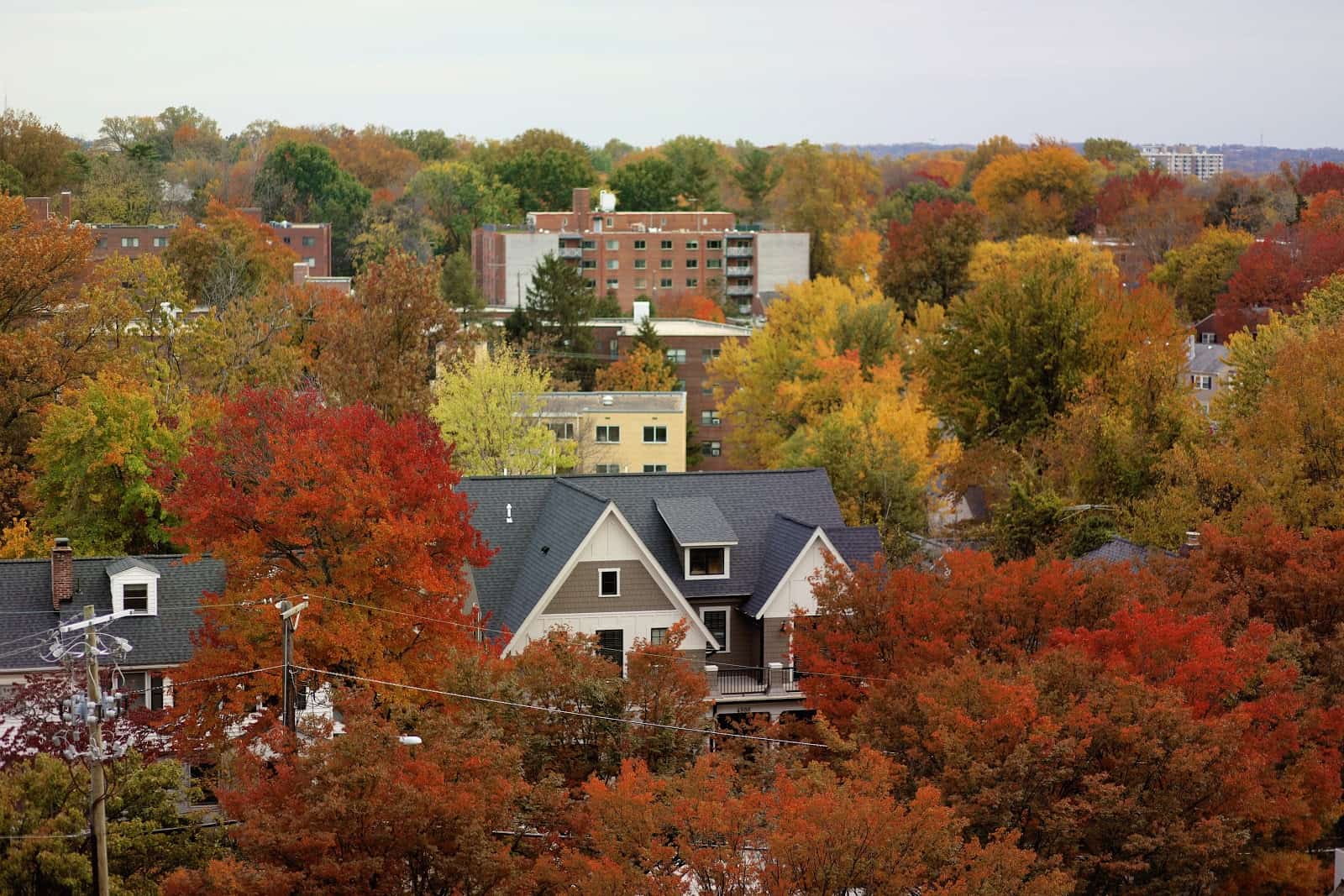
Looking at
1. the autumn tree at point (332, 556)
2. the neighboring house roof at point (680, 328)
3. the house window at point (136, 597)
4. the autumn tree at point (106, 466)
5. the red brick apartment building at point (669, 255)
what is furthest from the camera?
the red brick apartment building at point (669, 255)

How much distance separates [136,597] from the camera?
138ft

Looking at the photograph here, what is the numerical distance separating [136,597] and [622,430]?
32.9 m

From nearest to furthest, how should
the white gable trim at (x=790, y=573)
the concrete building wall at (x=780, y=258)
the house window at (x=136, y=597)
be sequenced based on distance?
1. the house window at (x=136, y=597)
2. the white gable trim at (x=790, y=573)
3. the concrete building wall at (x=780, y=258)

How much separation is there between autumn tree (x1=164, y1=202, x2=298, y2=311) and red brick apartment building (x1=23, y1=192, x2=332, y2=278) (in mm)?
4365

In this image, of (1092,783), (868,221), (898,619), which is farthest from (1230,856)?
(868,221)

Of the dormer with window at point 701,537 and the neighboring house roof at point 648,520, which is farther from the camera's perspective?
the dormer with window at point 701,537

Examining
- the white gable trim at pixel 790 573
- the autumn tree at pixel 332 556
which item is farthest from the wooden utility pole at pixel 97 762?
the white gable trim at pixel 790 573

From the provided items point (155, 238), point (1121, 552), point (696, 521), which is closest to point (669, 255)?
point (155, 238)

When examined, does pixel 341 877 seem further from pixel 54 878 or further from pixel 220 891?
pixel 54 878

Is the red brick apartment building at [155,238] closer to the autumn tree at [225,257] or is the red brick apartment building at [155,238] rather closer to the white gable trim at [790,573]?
the autumn tree at [225,257]

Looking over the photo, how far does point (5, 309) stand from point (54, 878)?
A: 41.0 meters

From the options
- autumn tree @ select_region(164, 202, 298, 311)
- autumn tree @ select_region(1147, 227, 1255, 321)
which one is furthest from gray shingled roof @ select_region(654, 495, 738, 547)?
autumn tree @ select_region(1147, 227, 1255, 321)

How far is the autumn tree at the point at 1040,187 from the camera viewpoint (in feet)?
564

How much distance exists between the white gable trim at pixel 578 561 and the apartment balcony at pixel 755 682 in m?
1.24
